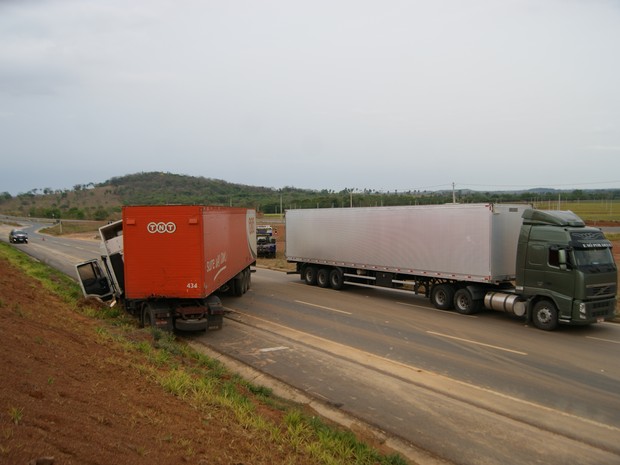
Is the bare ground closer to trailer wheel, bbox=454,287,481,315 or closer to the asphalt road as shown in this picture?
the asphalt road

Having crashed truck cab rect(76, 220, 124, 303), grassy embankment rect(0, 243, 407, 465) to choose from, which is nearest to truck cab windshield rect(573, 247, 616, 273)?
grassy embankment rect(0, 243, 407, 465)

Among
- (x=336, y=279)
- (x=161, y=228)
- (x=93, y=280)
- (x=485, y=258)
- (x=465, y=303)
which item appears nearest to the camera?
(x=161, y=228)

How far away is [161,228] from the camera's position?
41.8 ft

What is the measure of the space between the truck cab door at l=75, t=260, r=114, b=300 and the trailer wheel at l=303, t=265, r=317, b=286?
10418 millimetres

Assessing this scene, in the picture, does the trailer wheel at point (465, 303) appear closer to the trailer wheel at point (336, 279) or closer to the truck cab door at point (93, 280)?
the trailer wheel at point (336, 279)

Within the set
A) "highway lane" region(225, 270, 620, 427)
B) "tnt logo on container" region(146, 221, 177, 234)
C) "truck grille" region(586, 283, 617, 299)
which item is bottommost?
"highway lane" region(225, 270, 620, 427)

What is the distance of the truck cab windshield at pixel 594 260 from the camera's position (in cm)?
1365

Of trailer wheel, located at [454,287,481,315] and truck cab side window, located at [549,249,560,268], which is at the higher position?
truck cab side window, located at [549,249,560,268]

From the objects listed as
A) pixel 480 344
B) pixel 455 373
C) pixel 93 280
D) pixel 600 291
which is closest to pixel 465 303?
pixel 600 291

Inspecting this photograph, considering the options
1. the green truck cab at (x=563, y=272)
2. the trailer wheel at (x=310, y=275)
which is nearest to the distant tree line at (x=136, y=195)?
the trailer wheel at (x=310, y=275)

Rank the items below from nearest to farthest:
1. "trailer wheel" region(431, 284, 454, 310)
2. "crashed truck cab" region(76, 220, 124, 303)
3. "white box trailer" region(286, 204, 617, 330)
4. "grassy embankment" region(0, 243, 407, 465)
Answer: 1. "grassy embankment" region(0, 243, 407, 465)
2. "white box trailer" region(286, 204, 617, 330)
3. "crashed truck cab" region(76, 220, 124, 303)
4. "trailer wheel" region(431, 284, 454, 310)

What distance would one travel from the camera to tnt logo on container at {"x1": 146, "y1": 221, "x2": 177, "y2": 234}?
12.7 m

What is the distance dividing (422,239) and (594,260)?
552 cm

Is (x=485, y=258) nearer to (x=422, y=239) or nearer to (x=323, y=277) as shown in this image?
(x=422, y=239)
